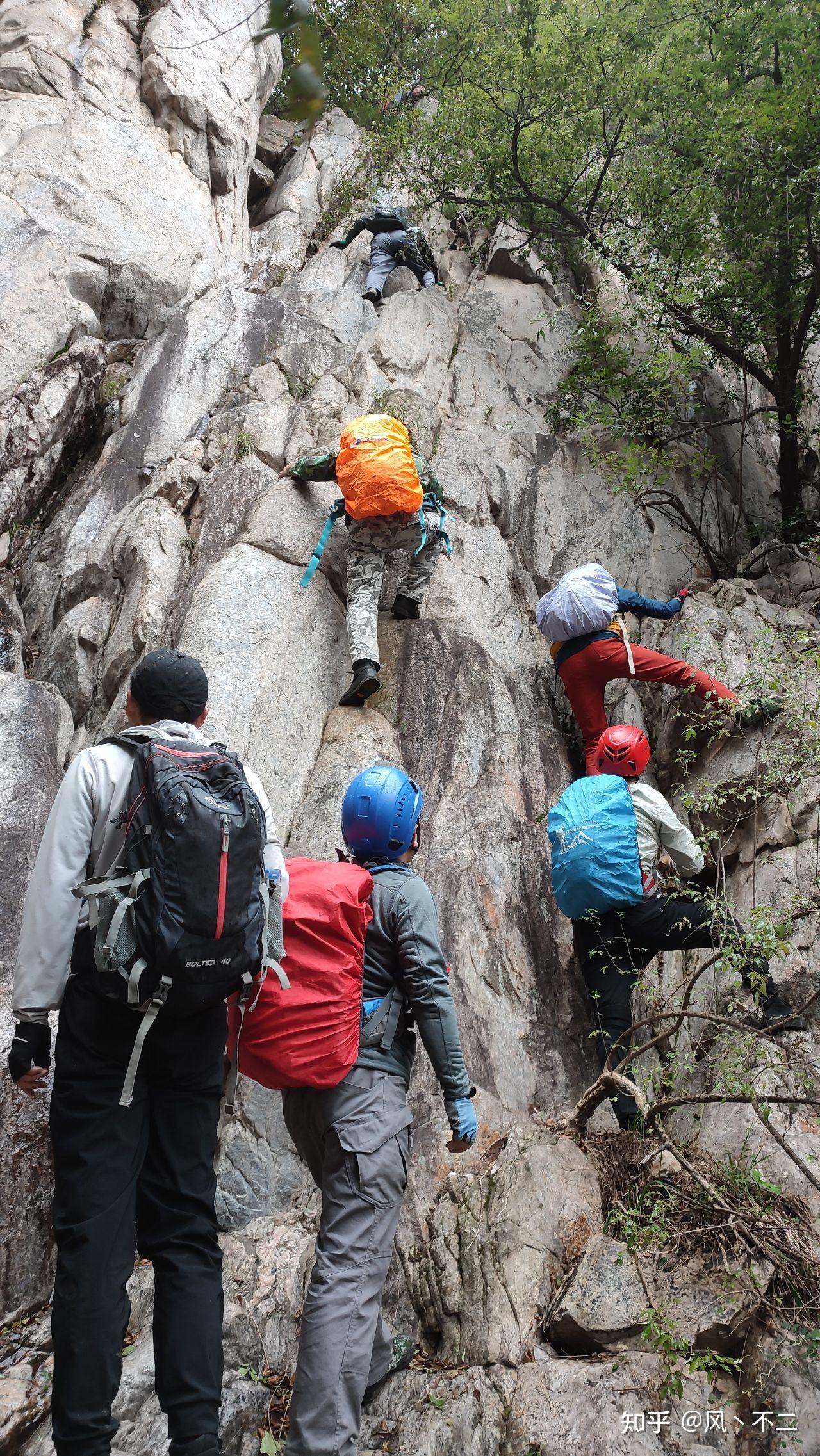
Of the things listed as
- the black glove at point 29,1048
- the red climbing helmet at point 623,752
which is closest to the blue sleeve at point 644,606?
the red climbing helmet at point 623,752

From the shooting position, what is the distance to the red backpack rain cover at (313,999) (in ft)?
12.2

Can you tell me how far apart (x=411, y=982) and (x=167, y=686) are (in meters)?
1.72

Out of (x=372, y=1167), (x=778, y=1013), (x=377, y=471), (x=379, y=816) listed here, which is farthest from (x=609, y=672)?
(x=372, y=1167)

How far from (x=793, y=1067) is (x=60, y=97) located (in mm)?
16306

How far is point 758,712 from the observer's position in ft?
25.2

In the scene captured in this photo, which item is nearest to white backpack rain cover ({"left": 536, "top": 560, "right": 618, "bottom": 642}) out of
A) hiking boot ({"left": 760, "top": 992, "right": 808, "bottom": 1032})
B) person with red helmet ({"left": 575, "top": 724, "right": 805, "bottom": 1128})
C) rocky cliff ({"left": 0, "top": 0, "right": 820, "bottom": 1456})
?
rocky cliff ({"left": 0, "top": 0, "right": 820, "bottom": 1456})

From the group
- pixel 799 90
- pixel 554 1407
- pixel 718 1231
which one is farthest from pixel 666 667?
pixel 799 90

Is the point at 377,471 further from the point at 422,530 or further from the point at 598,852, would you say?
the point at 598,852

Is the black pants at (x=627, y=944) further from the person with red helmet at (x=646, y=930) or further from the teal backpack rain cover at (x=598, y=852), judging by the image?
the teal backpack rain cover at (x=598, y=852)

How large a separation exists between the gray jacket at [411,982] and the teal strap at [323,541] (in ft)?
15.5

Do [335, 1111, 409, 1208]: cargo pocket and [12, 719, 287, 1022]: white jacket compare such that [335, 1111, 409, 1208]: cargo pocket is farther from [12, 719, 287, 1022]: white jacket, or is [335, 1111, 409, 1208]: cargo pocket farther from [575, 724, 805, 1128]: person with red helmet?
[575, 724, 805, 1128]: person with red helmet

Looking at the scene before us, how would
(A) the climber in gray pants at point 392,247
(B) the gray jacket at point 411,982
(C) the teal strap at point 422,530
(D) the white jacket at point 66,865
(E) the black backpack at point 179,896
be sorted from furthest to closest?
(A) the climber in gray pants at point 392,247, (C) the teal strap at point 422,530, (B) the gray jacket at point 411,982, (D) the white jacket at point 66,865, (E) the black backpack at point 179,896

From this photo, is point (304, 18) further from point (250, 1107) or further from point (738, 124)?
point (738, 124)

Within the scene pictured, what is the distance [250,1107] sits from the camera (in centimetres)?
561
